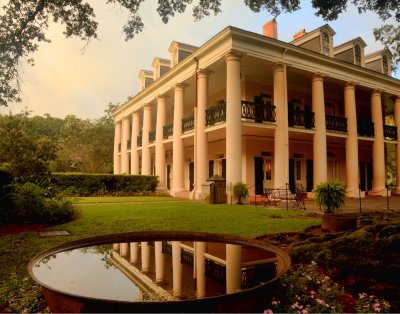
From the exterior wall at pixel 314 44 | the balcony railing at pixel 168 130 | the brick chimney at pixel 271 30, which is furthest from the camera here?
the balcony railing at pixel 168 130

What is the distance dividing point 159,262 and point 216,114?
13936mm

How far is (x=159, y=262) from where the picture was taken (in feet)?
14.4

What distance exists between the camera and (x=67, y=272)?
3.88 metres

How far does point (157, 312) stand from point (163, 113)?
22.3 metres

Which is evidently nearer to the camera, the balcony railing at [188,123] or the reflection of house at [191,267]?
the reflection of house at [191,267]

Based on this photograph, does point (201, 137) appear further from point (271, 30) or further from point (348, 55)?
point (348, 55)

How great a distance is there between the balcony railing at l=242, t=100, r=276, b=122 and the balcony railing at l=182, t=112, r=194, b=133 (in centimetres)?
395

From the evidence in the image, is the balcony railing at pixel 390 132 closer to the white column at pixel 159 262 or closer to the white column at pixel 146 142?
the white column at pixel 146 142

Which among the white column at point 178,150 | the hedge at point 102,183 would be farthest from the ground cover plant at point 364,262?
the hedge at point 102,183

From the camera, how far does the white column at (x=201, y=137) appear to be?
17719 millimetres

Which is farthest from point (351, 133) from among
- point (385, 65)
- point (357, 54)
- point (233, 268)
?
point (233, 268)

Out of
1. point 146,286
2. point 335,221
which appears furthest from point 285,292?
point 335,221

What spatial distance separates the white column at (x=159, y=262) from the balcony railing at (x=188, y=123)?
49.9ft

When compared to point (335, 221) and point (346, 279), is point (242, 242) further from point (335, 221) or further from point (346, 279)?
point (335, 221)
